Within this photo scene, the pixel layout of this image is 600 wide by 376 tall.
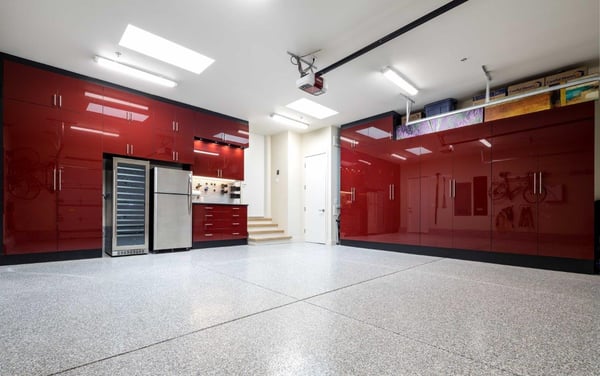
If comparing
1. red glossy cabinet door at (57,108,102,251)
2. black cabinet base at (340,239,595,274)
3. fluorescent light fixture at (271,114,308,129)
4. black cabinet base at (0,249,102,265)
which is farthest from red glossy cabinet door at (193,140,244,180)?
black cabinet base at (340,239,595,274)

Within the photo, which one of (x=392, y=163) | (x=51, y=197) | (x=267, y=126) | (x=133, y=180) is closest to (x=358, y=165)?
(x=392, y=163)

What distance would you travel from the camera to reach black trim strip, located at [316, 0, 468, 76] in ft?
9.46

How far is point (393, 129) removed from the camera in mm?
6164

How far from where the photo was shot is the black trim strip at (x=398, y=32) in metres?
2.88

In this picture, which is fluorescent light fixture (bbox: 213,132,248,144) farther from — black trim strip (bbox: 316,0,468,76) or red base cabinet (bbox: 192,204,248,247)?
black trim strip (bbox: 316,0,468,76)

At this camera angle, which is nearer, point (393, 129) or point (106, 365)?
point (106, 365)

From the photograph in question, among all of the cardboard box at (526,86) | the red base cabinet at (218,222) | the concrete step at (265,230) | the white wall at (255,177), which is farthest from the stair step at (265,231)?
the cardboard box at (526,86)

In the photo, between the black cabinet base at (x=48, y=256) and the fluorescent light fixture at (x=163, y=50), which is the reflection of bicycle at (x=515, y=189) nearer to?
the fluorescent light fixture at (x=163, y=50)

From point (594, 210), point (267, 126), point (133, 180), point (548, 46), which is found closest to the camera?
point (548, 46)

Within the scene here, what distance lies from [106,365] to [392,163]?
5830 mm

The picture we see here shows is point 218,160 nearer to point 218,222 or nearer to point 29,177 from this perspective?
point 218,222

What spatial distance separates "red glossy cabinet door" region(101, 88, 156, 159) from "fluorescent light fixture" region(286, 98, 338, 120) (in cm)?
280

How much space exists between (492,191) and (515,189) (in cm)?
32

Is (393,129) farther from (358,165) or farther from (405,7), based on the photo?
(405,7)
